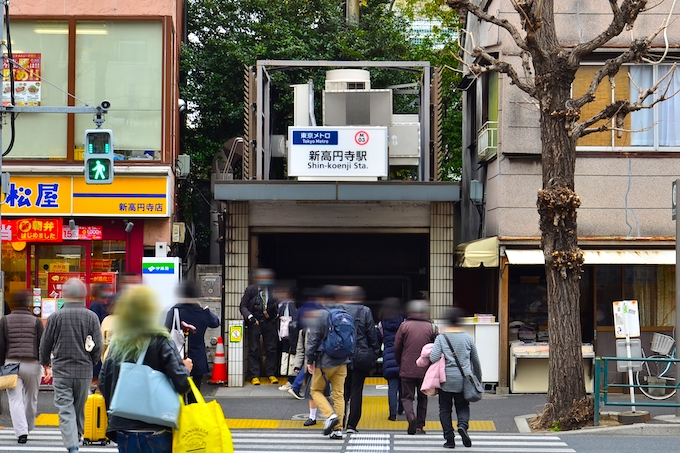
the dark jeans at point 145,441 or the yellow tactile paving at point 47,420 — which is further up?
the dark jeans at point 145,441

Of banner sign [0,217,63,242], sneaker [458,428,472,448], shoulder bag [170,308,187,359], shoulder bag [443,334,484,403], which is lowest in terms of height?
sneaker [458,428,472,448]

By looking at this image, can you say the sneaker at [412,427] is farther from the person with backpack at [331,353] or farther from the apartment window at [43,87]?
the apartment window at [43,87]

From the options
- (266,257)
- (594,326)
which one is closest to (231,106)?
(266,257)

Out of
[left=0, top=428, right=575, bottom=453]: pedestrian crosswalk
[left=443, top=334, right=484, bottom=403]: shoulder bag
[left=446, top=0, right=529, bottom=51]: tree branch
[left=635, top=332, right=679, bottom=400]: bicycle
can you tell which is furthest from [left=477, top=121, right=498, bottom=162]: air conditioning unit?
[left=443, top=334, right=484, bottom=403]: shoulder bag

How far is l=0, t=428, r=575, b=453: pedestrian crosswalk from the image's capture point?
1123cm

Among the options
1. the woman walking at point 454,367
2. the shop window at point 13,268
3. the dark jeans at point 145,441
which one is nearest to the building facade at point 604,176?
the woman walking at point 454,367

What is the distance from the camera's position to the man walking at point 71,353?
10.1 meters

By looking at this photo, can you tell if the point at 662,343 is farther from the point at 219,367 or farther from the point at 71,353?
the point at 71,353

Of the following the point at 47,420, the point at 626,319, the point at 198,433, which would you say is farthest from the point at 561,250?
the point at 47,420

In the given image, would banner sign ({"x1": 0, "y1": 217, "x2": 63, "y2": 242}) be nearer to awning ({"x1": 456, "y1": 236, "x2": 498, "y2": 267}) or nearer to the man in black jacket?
the man in black jacket

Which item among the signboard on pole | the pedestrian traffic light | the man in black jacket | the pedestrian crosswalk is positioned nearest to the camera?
the pedestrian crosswalk

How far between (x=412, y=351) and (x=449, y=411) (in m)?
1.09

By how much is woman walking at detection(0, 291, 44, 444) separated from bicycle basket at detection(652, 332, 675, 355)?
10117 millimetres

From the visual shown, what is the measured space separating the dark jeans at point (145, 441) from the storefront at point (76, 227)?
11.0m
